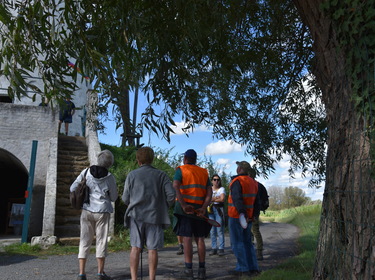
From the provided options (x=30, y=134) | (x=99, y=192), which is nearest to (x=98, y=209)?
(x=99, y=192)

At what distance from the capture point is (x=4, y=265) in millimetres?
7625

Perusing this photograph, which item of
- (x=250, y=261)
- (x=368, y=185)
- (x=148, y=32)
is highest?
(x=148, y=32)

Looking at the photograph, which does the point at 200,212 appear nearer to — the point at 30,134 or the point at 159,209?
the point at 159,209

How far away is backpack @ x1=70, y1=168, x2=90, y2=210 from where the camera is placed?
560cm

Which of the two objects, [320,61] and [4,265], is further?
[4,265]

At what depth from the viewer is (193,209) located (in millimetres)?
5656

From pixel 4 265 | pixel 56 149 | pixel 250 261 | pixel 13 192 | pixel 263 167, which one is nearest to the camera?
pixel 250 261

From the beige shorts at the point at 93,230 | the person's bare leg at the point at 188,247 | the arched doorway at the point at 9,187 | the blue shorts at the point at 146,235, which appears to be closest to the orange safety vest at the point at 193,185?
the person's bare leg at the point at 188,247

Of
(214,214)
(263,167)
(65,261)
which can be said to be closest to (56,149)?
(65,261)

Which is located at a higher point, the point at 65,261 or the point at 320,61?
the point at 320,61

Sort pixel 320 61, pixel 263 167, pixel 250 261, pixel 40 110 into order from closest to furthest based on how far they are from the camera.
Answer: pixel 320 61
pixel 250 261
pixel 263 167
pixel 40 110

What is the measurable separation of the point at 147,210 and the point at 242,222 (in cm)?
166

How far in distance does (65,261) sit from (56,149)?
5841mm

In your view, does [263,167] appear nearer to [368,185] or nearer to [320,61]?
[320,61]
